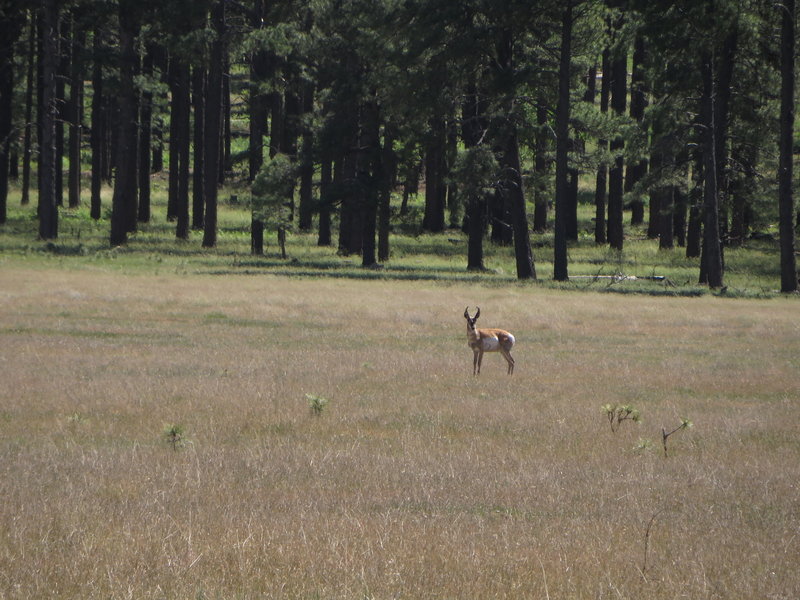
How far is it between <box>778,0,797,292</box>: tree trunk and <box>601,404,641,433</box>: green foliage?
21.5 m

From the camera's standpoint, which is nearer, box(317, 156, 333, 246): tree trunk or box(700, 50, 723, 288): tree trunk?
box(700, 50, 723, 288): tree trunk

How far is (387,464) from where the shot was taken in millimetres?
9570

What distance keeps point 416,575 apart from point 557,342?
550 inches

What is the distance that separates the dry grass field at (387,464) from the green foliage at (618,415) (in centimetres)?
13

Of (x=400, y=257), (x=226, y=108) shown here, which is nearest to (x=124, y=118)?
(x=400, y=257)

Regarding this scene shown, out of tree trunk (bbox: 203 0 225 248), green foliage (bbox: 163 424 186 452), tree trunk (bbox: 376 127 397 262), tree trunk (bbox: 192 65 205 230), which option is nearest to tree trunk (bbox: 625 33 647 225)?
tree trunk (bbox: 376 127 397 262)

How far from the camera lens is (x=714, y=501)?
8508 millimetres

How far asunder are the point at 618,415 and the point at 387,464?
343cm

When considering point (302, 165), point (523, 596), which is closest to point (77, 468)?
point (523, 596)

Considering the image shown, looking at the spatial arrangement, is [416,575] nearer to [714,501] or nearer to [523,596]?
[523,596]

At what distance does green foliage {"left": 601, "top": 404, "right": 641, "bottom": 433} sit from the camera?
38.0ft

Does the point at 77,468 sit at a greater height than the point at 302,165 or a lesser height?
lesser

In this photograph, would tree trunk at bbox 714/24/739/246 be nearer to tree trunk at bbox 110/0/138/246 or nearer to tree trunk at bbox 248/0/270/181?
tree trunk at bbox 248/0/270/181

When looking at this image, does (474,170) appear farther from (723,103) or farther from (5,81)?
(5,81)
